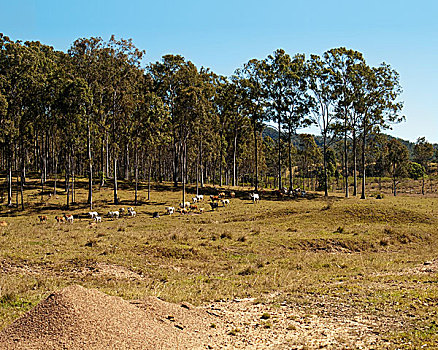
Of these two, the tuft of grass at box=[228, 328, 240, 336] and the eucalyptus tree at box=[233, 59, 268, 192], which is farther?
the eucalyptus tree at box=[233, 59, 268, 192]

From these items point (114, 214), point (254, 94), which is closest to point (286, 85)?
point (254, 94)

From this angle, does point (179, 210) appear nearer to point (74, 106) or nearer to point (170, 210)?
point (170, 210)

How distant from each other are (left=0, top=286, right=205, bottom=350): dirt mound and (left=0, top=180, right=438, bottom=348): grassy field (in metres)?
2.45

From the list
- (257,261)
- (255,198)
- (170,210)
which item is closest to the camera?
(257,261)

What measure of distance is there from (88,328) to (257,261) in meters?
14.0

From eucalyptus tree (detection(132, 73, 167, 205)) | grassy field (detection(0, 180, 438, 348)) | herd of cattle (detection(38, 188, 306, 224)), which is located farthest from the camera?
eucalyptus tree (detection(132, 73, 167, 205))

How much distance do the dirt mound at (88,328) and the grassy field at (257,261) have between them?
2.45 metres

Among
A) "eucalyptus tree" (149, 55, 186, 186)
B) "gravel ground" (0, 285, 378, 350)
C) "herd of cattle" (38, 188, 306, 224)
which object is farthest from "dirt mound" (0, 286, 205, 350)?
"eucalyptus tree" (149, 55, 186, 186)

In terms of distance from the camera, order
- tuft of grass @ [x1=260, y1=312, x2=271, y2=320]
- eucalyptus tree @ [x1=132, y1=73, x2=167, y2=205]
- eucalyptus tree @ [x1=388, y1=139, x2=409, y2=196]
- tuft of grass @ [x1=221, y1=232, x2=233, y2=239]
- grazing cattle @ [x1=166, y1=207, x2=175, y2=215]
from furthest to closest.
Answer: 1. eucalyptus tree @ [x1=388, y1=139, x2=409, y2=196]
2. eucalyptus tree @ [x1=132, y1=73, x2=167, y2=205]
3. grazing cattle @ [x1=166, y1=207, x2=175, y2=215]
4. tuft of grass @ [x1=221, y1=232, x2=233, y2=239]
5. tuft of grass @ [x1=260, y1=312, x2=271, y2=320]

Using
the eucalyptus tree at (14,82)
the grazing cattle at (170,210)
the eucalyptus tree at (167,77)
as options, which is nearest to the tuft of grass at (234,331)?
the grazing cattle at (170,210)

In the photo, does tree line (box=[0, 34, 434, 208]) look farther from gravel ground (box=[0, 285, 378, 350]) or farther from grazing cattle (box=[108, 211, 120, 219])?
gravel ground (box=[0, 285, 378, 350])

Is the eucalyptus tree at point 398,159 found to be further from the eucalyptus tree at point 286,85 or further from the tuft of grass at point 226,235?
the tuft of grass at point 226,235

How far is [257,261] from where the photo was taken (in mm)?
22641

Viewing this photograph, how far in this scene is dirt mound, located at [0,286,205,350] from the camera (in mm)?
9453
